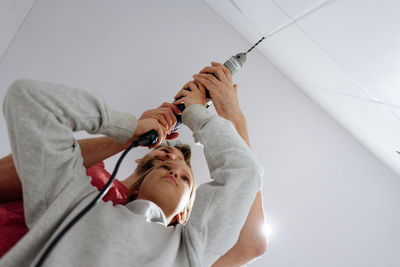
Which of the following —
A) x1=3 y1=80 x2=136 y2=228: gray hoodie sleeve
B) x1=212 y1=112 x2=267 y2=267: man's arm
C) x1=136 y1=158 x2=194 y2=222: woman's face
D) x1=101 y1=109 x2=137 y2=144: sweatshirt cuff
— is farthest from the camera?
x1=136 y1=158 x2=194 y2=222: woman's face

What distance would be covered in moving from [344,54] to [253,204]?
1.93 feet

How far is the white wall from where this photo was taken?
1.28 metres

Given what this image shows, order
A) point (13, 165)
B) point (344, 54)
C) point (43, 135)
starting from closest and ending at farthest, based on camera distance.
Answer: point (43, 135)
point (13, 165)
point (344, 54)

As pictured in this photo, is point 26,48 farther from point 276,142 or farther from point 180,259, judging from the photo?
point 276,142

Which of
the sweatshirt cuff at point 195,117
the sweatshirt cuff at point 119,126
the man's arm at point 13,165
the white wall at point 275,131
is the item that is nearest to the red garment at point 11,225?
the man's arm at point 13,165

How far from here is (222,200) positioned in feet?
1.50

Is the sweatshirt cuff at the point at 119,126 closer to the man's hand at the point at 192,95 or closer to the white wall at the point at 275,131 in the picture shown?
the man's hand at the point at 192,95

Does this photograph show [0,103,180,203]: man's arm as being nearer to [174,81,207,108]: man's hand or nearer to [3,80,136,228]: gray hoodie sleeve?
[174,81,207,108]: man's hand

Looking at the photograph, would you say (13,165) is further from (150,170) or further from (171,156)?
(171,156)

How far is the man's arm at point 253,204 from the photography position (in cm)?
62

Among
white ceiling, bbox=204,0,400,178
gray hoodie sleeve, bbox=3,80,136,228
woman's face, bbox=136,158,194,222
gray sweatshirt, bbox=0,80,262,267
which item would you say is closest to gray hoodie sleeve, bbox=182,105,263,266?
gray sweatshirt, bbox=0,80,262,267

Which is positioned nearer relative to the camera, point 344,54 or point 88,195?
point 88,195

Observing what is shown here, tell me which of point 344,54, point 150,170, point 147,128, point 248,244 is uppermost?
point 344,54

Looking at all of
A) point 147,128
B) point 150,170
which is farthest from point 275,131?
point 147,128
